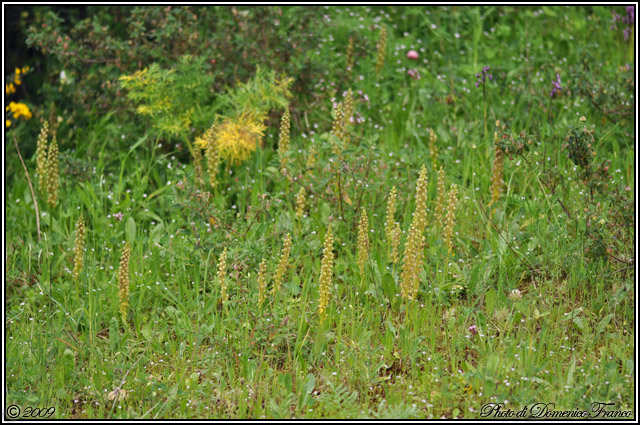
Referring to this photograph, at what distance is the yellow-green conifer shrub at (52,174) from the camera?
521cm

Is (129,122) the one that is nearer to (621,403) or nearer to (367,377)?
(367,377)

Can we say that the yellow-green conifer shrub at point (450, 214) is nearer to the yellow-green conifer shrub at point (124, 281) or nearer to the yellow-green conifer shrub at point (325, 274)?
the yellow-green conifer shrub at point (325, 274)

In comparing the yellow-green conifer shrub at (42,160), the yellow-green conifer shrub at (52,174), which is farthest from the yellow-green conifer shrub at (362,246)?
the yellow-green conifer shrub at (42,160)

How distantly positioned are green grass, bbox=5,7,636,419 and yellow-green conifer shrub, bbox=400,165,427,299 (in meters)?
0.14

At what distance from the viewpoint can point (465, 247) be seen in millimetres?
4734

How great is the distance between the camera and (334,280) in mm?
4664

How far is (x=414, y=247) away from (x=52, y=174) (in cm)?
282

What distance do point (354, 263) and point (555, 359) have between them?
1366 millimetres

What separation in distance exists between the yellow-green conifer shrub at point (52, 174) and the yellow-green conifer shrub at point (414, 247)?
271 centimetres

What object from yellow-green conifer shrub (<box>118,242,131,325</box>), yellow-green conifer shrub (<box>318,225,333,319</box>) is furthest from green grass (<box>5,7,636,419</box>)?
yellow-green conifer shrub (<box>318,225,333,319</box>)

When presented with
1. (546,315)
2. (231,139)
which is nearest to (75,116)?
(231,139)

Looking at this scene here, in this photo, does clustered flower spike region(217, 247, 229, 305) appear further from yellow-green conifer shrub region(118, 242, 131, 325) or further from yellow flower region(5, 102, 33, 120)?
yellow flower region(5, 102, 33, 120)

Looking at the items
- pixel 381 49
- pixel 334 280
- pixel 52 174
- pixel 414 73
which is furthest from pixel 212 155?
pixel 414 73

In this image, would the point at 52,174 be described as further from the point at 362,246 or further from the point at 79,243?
the point at 362,246
